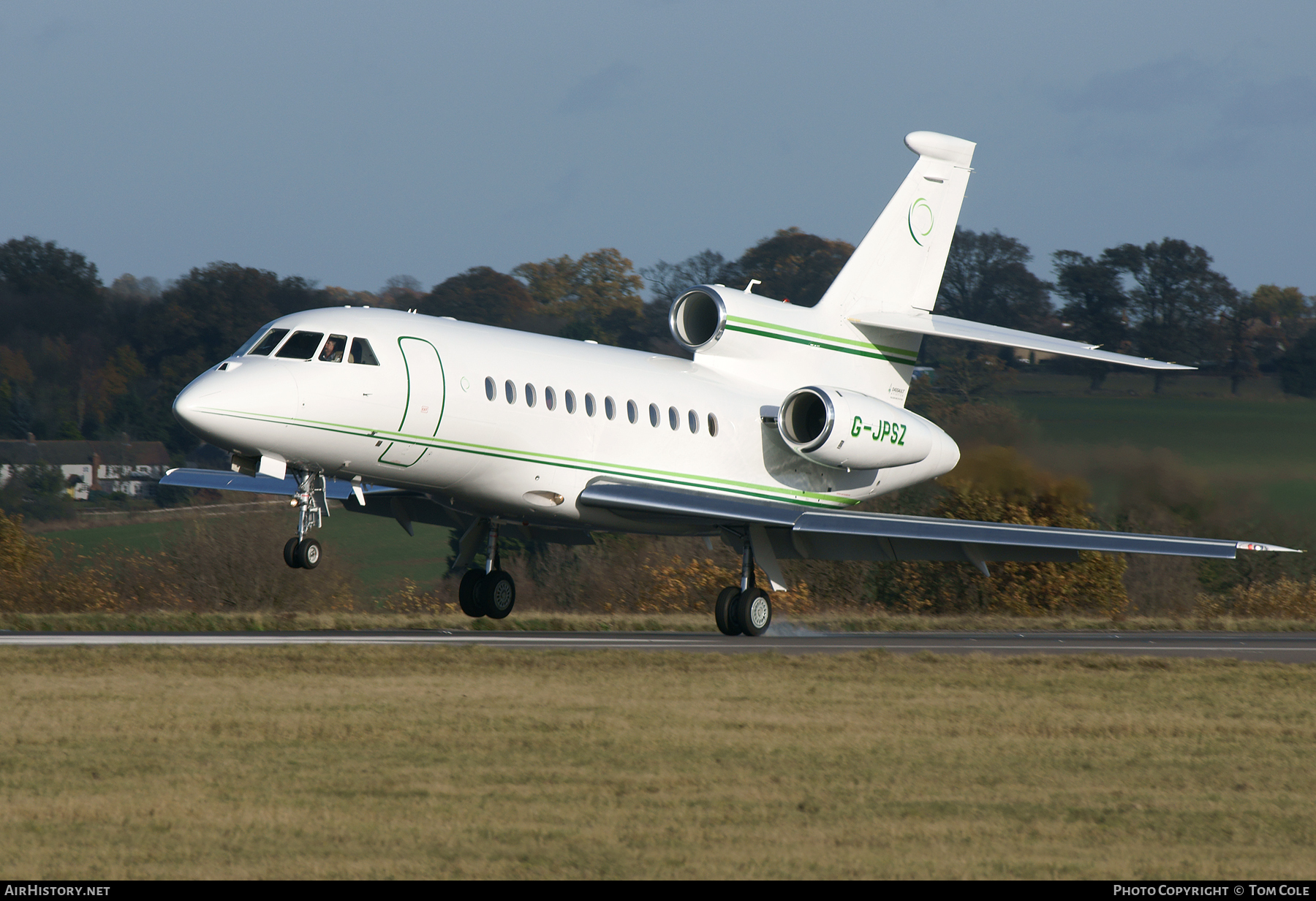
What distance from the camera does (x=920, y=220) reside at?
27.1 metres

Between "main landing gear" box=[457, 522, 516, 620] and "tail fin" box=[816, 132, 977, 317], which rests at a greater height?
"tail fin" box=[816, 132, 977, 317]

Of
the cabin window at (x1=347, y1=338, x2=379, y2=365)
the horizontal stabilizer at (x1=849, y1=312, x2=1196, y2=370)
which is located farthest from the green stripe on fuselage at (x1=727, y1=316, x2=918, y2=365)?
the cabin window at (x1=347, y1=338, x2=379, y2=365)

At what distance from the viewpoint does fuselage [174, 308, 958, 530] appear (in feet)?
62.0

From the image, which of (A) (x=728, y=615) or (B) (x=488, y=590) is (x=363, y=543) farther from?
(A) (x=728, y=615)

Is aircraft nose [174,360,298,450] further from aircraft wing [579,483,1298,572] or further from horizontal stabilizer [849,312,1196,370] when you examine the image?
horizontal stabilizer [849,312,1196,370]

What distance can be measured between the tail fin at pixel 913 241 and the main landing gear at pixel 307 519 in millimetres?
9676

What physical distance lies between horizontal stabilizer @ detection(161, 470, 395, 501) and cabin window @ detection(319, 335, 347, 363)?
6.32 ft

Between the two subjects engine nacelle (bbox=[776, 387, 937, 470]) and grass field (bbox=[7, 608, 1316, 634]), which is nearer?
grass field (bbox=[7, 608, 1316, 634])

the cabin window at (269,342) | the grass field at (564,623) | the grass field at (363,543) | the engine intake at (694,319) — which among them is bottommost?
the grass field at (363,543)

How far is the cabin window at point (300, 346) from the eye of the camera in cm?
1928

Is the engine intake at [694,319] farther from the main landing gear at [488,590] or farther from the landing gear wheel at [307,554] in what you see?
the landing gear wheel at [307,554]

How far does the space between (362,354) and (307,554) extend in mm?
2679

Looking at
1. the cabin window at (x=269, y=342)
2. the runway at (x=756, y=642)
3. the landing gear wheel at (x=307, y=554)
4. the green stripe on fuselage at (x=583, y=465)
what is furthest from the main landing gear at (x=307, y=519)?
the cabin window at (x=269, y=342)
